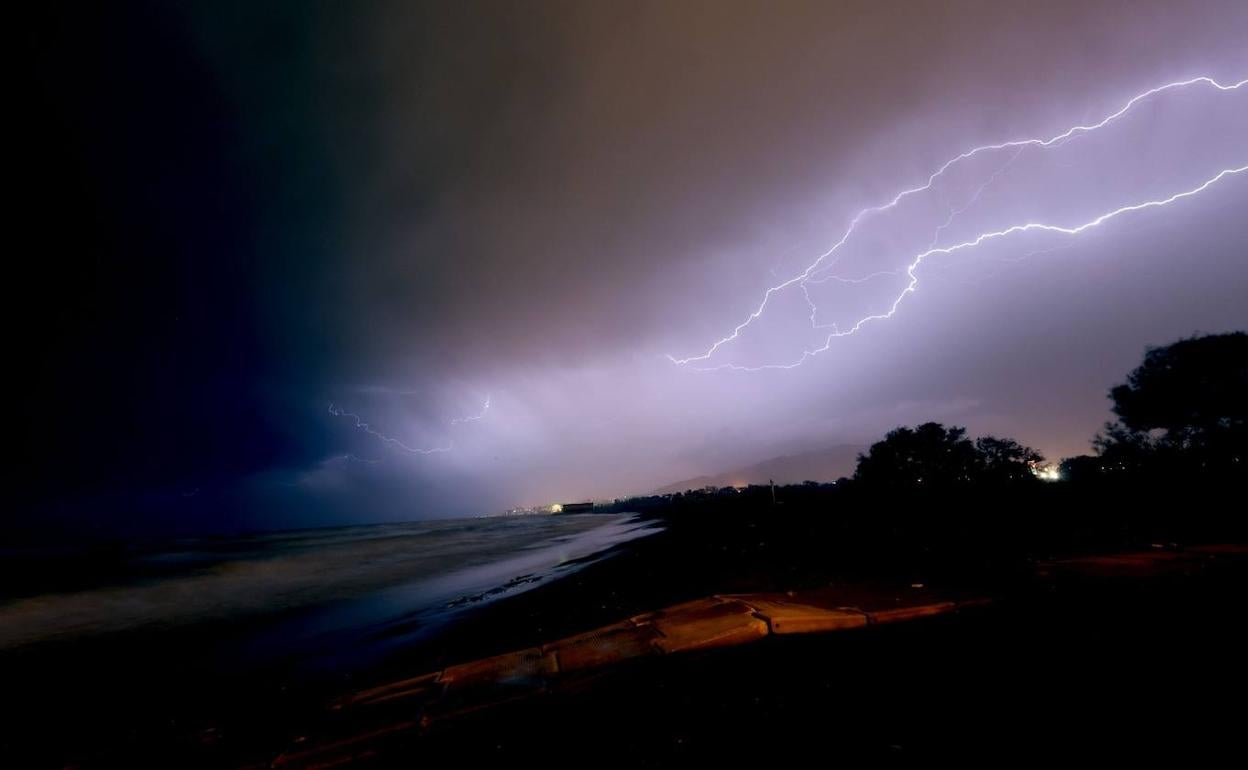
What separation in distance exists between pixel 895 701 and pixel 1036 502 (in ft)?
62.7

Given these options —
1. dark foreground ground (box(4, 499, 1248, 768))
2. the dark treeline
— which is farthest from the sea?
the dark treeline

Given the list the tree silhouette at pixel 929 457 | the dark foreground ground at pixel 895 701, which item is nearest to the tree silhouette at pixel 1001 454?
the tree silhouette at pixel 929 457

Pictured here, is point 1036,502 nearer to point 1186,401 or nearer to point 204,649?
point 1186,401

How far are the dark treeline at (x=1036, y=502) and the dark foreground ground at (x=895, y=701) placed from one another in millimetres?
1510

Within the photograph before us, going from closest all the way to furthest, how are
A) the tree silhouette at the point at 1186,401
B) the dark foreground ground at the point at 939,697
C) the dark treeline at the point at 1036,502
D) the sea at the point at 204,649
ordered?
the dark foreground ground at the point at 939,697 < the sea at the point at 204,649 < the dark treeline at the point at 1036,502 < the tree silhouette at the point at 1186,401

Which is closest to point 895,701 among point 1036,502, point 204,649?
point 204,649

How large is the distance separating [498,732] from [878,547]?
9566 mm

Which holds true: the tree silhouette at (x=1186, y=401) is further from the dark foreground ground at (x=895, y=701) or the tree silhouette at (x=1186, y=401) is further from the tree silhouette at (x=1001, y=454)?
the dark foreground ground at (x=895, y=701)

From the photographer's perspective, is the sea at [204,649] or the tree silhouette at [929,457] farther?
the tree silhouette at [929,457]

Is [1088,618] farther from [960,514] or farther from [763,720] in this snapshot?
[960,514]

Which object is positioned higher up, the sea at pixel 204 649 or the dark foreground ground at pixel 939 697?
the dark foreground ground at pixel 939 697

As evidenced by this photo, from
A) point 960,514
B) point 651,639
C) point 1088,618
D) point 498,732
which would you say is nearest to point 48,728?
point 498,732

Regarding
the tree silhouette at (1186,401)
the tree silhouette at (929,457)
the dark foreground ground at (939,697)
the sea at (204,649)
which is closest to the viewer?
the dark foreground ground at (939,697)

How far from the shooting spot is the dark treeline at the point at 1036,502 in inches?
313
